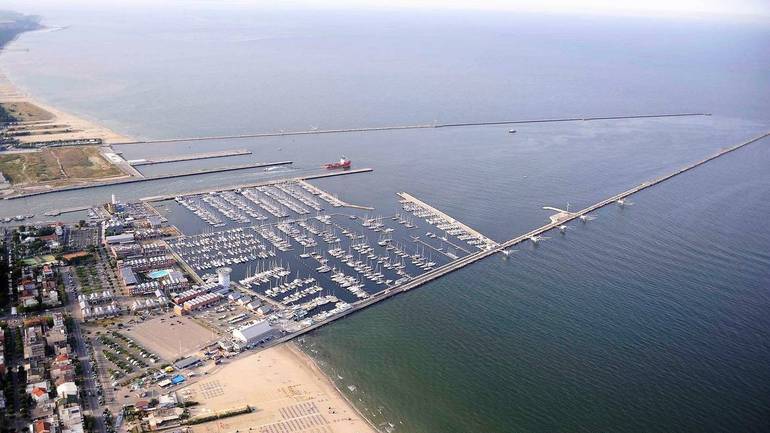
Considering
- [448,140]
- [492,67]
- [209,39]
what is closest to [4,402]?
[448,140]

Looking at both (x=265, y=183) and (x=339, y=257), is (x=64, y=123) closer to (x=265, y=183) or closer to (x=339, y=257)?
(x=265, y=183)

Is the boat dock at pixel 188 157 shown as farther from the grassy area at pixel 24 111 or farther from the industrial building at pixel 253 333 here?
the industrial building at pixel 253 333

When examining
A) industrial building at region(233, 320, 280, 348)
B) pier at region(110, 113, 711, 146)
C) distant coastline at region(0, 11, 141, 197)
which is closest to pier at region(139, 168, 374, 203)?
distant coastline at region(0, 11, 141, 197)

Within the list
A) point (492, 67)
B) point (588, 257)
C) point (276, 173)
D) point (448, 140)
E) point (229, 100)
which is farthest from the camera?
point (492, 67)

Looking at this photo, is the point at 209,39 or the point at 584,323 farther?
the point at 209,39

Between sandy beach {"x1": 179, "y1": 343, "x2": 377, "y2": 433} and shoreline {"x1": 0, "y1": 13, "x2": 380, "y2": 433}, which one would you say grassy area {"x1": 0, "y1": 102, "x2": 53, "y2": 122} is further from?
sandy beach {"x1": 179, "y1": 343, "x2": 377, "y2": 433}

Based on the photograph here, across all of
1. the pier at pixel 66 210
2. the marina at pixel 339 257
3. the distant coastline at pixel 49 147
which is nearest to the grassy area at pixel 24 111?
the distant coastline at pixel 49 147

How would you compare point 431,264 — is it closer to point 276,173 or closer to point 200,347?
point 200,347
